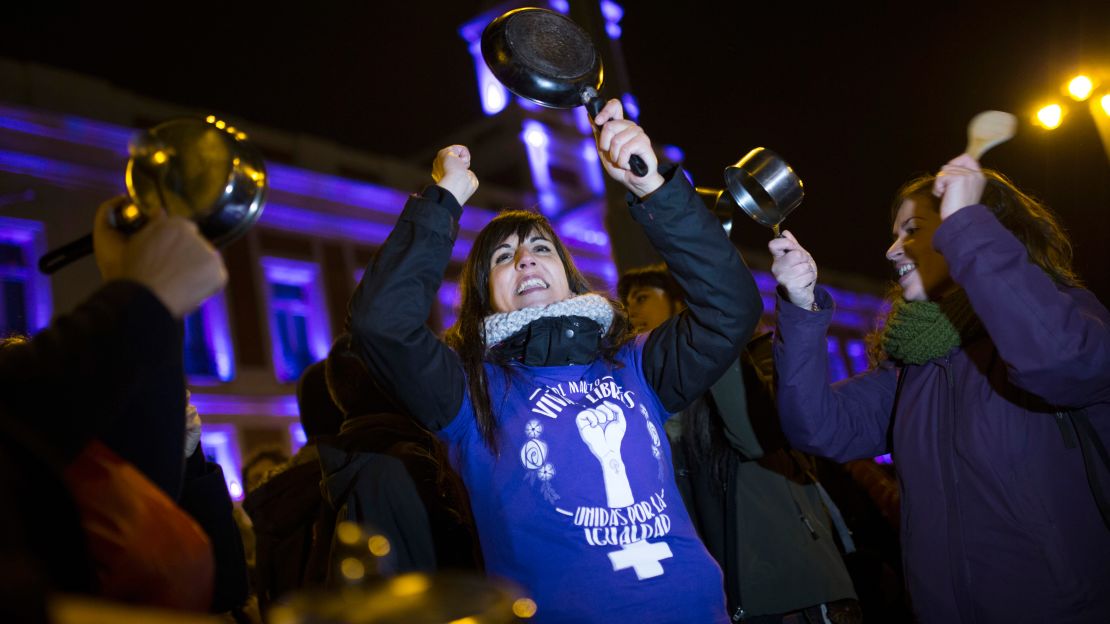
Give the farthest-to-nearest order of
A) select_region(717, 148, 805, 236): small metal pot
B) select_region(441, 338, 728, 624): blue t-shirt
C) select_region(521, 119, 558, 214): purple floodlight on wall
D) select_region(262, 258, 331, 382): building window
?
select_region(521, 119, 558, 214): purple floodlight on wall < select_region(262, 258, 331, 382): building window < select_region(717, 148, 805, 236): small metal pot < select_region(441, 338, 728, 624): blue t-shirt

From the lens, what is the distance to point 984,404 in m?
2.42

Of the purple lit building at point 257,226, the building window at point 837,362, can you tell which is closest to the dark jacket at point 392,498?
the purple lit building at point 257,226

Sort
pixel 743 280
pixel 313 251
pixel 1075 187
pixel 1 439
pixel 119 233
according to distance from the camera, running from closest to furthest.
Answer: pixel 1 439 < pixel 119 233 < pixel 743 280 < pixel 1075 187 < pixel 313 251

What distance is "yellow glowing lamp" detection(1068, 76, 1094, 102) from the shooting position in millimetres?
8297

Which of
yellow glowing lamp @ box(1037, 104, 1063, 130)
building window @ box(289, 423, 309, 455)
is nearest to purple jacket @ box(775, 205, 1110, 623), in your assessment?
yellow glowing lamp @ box(1037, 104, 1063, 130)

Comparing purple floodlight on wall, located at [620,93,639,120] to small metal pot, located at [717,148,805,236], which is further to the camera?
purple floodlight on wall, located at [620,93,639,120]

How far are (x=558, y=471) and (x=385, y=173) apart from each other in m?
20.0

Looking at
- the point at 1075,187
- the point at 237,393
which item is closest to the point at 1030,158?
the point at 1075,187

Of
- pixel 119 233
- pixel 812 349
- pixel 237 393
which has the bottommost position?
pixel 812 349

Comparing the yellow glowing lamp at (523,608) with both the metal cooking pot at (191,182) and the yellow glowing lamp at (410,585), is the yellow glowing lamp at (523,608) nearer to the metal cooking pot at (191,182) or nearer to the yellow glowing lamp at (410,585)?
the yellow glowing lamp at (410,585)

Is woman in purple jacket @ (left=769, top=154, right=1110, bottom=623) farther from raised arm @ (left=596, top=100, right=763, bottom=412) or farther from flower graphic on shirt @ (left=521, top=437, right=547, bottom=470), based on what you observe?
flower graphic on shirt @ (left=521, top=437, right=547, bottom=470)

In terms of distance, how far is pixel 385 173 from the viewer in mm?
21312

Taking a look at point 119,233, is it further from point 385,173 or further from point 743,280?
point 385,173

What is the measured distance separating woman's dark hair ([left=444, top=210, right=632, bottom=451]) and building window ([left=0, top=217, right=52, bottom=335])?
13.8 metres
